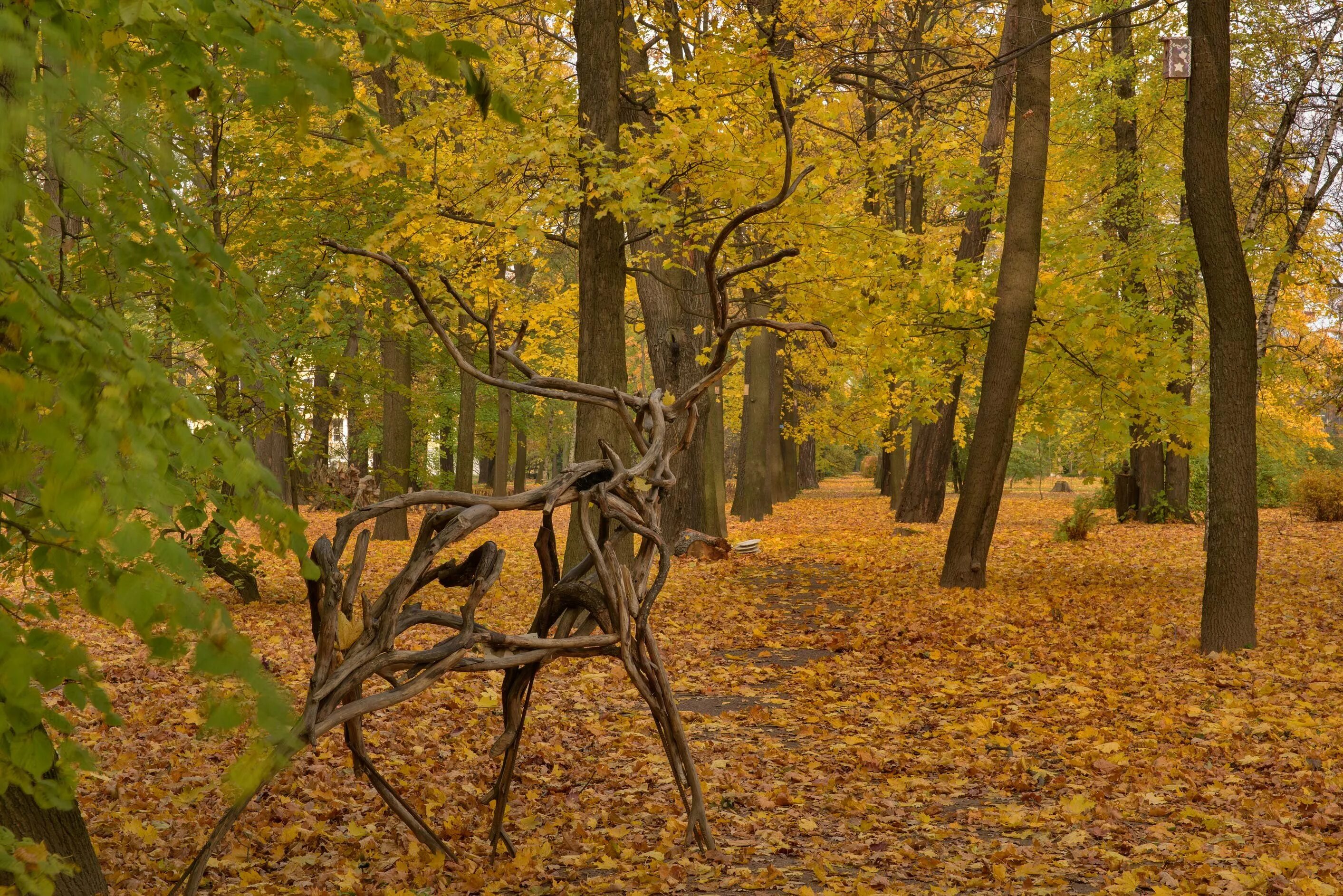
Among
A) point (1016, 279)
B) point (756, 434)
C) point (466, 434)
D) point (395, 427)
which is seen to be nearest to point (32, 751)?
point (1016, 279)

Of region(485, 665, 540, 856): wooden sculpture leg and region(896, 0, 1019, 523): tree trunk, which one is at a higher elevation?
region(896, 0, 1019, 523): tree trunk

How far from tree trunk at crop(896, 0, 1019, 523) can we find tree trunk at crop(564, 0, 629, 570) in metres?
3.52

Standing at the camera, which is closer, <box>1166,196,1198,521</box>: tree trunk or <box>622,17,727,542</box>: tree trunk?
<box>1166,196,1198,521</box>: tree trunk

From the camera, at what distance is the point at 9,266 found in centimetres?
152

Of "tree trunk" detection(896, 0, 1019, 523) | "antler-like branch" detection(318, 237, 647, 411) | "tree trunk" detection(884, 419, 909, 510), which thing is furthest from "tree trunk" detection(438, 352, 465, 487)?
"antler-like branch" detection(318, 237, 647, 411)

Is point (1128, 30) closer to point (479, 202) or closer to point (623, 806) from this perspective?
point (479, 202)

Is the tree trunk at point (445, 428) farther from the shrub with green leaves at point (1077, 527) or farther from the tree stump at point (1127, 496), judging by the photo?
the tree stump at point (1127, 496)

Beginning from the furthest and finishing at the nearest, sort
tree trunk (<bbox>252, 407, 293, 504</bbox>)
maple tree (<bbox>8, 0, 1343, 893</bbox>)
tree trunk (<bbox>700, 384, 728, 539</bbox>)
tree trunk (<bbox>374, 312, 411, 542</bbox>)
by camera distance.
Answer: tree trunk (<bbox>700, 384, 728, 539</bbox>), tree trunk (<bbox>374, 312, 411, 542</bbox>), tree trunk (<bbox>252, 407, 293, 504</bbox>), maple tree (<bbox>8, 0, 1343, 893</bbox>)

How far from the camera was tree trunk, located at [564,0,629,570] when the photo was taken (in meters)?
9.26

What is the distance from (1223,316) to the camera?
736cm

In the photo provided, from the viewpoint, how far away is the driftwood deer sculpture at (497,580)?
2961 mm

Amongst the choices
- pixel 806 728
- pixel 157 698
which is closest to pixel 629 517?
pixel 806 728

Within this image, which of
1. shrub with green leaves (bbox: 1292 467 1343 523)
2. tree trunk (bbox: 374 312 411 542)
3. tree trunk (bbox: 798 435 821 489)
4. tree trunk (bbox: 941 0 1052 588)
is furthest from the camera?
tree trunk (bbox: 798 435 821 489)

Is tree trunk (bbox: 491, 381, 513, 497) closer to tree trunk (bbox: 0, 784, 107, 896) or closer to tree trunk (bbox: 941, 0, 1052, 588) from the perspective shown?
tree trunk (bbox: 941, 0, 1052, 588)
